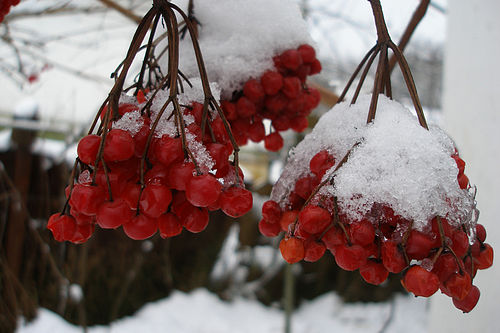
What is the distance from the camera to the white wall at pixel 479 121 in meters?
1.00

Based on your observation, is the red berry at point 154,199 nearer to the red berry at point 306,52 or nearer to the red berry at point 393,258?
the red berry at point 393,258

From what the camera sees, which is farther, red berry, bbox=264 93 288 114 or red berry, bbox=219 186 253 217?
red berry, bbox=264 93 288 114

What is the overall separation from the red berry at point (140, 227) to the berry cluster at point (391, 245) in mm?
137

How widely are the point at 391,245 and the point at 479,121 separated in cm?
96

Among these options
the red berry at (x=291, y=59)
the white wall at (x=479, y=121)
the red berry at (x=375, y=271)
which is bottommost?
the white wall at (x=479, y=121)

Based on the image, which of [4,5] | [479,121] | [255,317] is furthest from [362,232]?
[255,317]

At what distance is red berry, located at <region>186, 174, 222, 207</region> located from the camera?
34 cm

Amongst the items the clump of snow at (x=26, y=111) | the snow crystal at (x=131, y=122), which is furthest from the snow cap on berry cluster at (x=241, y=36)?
the clump of snow at (x=26, y=111)

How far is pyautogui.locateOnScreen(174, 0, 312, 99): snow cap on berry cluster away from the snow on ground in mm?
2224

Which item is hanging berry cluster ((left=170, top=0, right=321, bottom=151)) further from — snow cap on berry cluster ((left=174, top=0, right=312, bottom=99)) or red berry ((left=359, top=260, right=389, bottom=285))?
red berry ((left=359, top=260, right=389, bottom=285))

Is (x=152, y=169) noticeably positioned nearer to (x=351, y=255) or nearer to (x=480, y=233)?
(x=351, y=255)

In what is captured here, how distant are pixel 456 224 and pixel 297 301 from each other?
3.02 meters

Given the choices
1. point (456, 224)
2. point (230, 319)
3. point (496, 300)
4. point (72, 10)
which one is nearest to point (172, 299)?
point (230, 319)

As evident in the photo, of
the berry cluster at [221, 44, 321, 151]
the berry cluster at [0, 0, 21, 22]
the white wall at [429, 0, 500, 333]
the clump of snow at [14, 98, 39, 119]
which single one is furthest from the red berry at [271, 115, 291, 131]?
the clump of snow at [14, 98, 39, 119]
